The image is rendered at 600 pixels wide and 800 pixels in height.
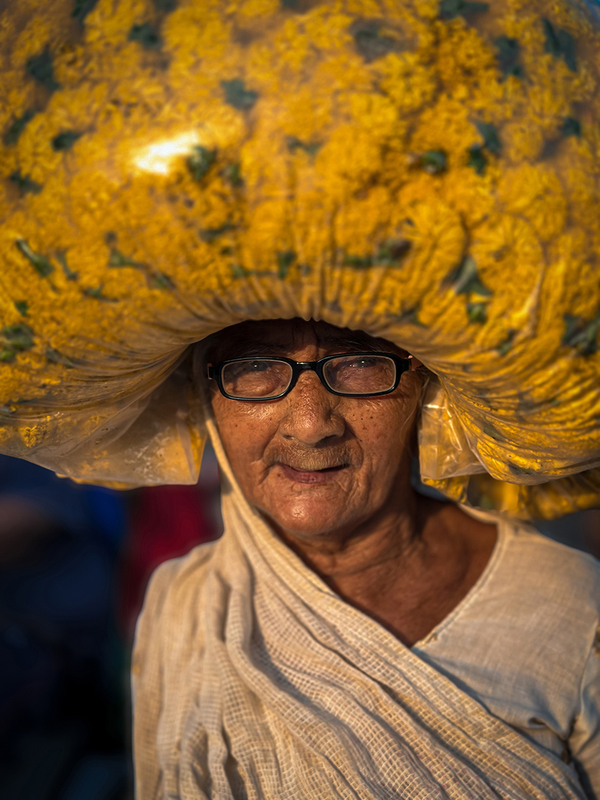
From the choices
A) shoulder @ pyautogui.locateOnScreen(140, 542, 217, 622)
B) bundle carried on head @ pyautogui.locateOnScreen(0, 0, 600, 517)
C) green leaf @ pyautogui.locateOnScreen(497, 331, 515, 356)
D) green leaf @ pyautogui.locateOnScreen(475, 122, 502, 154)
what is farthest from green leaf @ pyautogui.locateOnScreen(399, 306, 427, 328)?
shoulder @ pyautogui.locateOnScreen(140, 542, 217, 622)

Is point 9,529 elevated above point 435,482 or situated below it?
below

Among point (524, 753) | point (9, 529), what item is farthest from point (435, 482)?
point (9, 529)

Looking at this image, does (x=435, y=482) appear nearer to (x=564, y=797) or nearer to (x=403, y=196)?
(x=564, y=797)

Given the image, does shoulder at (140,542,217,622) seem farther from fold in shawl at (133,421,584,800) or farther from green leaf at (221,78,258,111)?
green leaf at (221,78,258,111)

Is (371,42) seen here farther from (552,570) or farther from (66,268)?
(552,570)

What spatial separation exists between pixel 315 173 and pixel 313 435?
2.03 feet

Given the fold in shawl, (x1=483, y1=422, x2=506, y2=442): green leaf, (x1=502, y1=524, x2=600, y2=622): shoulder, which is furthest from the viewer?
(x1=502, y1=524, x2=600, y2=622): shoulder

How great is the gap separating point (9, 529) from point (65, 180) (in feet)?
9.77

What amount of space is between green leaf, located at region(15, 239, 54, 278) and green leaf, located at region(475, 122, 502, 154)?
22.9 inches

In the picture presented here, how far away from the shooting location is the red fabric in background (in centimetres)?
351

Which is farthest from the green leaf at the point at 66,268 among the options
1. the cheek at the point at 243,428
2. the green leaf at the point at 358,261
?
the cheek at the point at 243,428

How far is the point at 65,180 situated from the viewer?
80 cm

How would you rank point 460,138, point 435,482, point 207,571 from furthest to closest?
point 207,571 → point 435,482 → point 460,138

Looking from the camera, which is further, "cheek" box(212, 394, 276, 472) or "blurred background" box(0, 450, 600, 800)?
"blurred background" box(0, 450, 600, 800)
